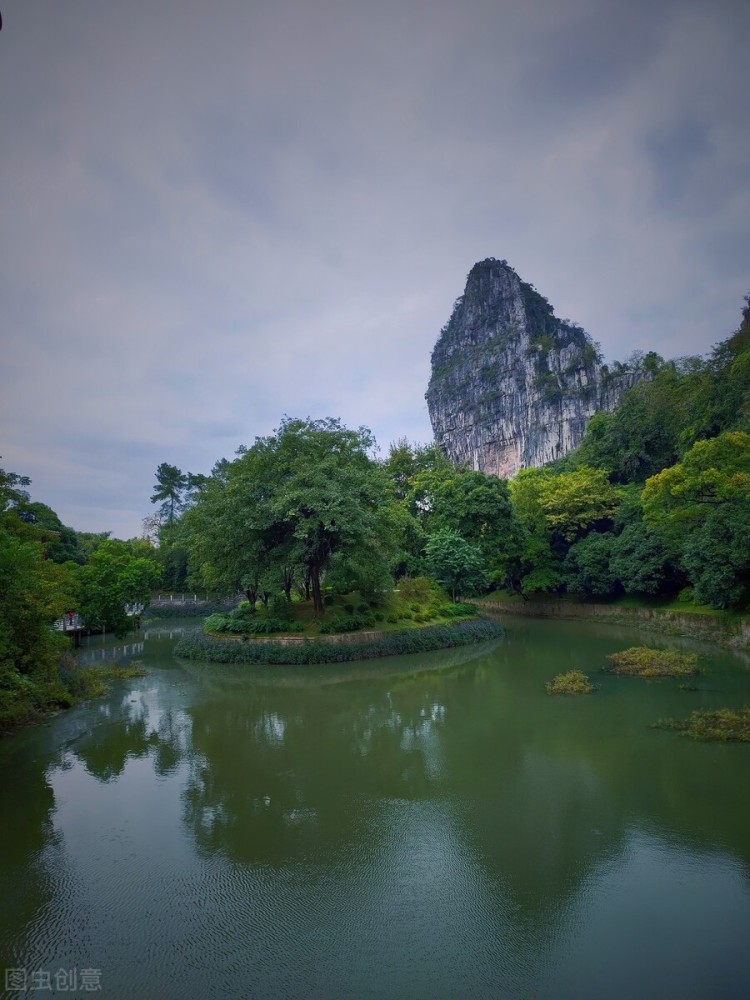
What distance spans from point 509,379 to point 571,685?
6317 centimetres

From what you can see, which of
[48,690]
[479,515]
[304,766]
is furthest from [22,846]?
[479,515]

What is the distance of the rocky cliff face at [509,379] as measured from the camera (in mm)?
63844

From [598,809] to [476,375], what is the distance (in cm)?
7388

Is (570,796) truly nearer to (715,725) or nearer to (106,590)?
(715,725)

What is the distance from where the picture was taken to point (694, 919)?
5078mm

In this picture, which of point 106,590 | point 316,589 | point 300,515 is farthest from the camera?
point 106,590

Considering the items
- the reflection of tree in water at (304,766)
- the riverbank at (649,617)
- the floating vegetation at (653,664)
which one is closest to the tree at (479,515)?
the riverbank at (649,617)

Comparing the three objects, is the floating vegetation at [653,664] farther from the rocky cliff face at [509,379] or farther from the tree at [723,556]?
the rocky cliff face at [509,379]

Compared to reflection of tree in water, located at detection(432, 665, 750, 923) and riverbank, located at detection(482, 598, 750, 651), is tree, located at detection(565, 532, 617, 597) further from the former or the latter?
reflection of tree in water, located at detection(432, 665, 750, 923)

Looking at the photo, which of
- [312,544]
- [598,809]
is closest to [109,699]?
[312,544]

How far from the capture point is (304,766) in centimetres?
952

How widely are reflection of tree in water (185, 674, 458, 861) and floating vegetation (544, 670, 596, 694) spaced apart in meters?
2.84

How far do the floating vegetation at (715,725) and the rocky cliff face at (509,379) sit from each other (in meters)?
51.8

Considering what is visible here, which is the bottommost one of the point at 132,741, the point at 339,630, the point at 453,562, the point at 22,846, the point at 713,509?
the point at 22,846
